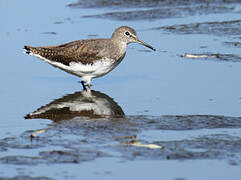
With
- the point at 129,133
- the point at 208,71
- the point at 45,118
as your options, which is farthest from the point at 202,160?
the point at 208,71

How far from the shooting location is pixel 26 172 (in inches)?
266

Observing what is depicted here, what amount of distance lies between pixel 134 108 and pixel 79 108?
848 millimetres

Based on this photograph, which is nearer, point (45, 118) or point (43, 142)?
point (43, 142)

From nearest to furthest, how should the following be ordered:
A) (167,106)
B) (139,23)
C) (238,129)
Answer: (238,129)
(167,106)
(139,23)

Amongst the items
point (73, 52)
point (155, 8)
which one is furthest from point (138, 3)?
point (73, 52)

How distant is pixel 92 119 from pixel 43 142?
1.24 m

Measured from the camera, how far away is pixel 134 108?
373 inches

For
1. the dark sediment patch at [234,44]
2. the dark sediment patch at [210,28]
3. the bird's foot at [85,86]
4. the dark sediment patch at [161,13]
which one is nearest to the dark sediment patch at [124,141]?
the bird's foot at [85,86]

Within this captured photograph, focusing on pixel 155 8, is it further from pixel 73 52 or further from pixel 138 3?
pixel 73 52

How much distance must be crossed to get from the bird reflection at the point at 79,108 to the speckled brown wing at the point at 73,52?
0.76m

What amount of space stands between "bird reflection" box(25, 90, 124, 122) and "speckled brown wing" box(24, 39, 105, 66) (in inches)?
29.8

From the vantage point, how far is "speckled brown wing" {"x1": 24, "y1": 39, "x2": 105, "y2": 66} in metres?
11.0

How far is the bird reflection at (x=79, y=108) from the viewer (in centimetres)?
908

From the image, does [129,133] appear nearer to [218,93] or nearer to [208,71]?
[218,93]
